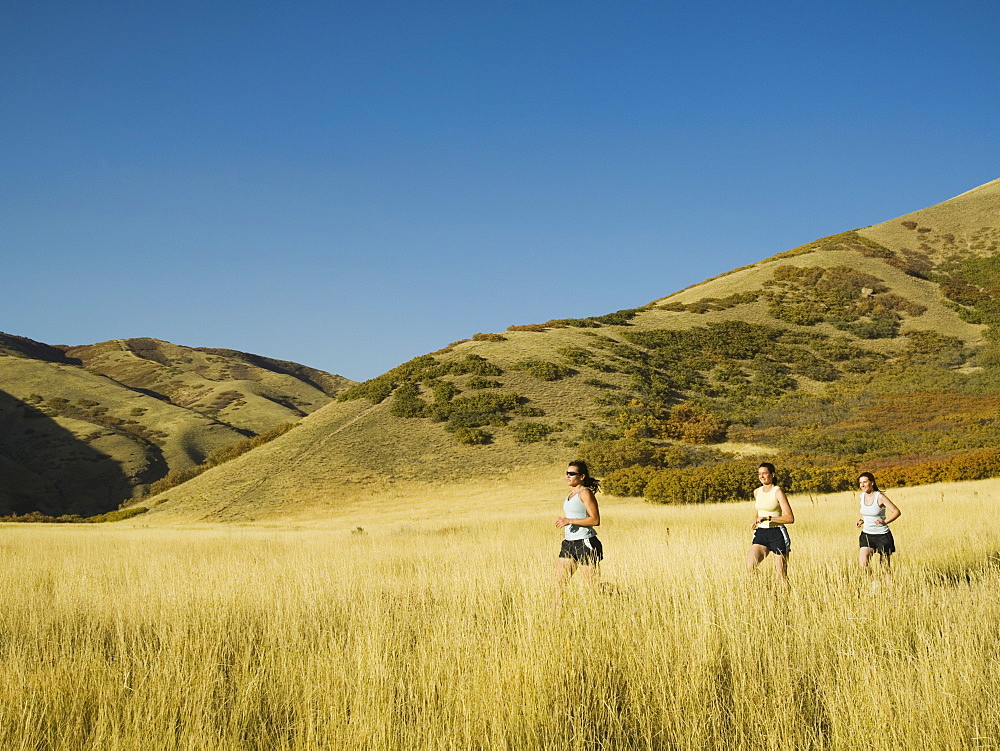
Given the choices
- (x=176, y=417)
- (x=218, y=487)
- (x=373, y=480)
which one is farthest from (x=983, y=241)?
(x=176, y=417)

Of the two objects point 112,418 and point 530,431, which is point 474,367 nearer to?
point 530,431

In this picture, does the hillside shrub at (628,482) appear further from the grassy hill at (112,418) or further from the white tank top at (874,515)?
the grassy hill at (112,418)

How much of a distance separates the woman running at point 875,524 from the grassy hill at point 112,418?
198ft

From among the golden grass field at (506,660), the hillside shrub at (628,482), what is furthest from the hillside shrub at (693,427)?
the golden grass field at (506,660)

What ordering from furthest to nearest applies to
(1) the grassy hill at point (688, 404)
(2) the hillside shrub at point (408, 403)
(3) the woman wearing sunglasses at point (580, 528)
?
(2) the hillside shrub at point (408, 403) → (1) the grassy hill at point (688, 404) → (3) the woman wearing sunglasses at point (580, 528)

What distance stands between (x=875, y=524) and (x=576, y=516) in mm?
4108

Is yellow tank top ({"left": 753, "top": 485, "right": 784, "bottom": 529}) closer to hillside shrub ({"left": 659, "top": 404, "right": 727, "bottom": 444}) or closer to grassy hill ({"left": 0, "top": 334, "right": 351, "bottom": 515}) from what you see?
hillside shrub ({"left": 659, "top": 404, "right": 727, "bottom": 444})

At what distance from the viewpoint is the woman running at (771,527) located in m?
8.00

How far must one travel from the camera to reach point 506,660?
15.9 feet

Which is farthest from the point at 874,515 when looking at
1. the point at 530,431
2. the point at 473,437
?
the point at 473,437

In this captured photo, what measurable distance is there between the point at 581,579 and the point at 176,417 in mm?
87328

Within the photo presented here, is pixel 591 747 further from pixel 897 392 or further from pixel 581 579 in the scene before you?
pixel 897 392

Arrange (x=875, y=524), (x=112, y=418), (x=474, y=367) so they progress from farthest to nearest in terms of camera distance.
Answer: (x=112, y=418), (x=474, y=367), (x=875, y=524)

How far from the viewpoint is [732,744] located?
3.92m
